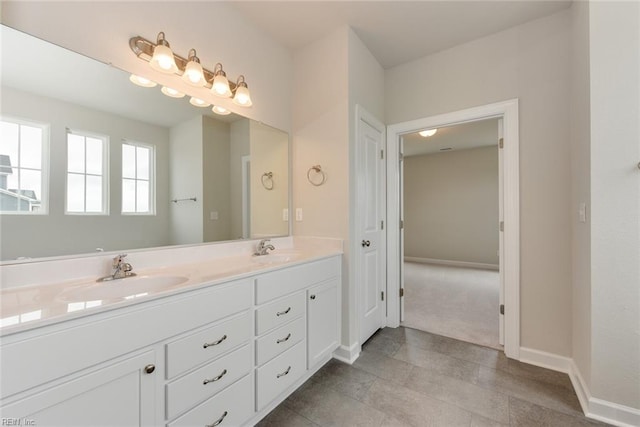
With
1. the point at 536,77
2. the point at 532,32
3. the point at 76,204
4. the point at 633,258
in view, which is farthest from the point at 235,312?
the point at 532,32

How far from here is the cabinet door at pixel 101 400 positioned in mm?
737

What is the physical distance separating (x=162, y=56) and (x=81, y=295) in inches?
49.7

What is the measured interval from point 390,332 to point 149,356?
2.18 meters

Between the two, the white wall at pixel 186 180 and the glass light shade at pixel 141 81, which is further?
the white wall at pixel 186 180

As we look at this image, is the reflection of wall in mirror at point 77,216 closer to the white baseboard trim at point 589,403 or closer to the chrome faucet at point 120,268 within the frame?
the chrome faucet at point 120,268

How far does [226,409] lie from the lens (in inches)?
47.6

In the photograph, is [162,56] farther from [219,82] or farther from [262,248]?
[262,248]

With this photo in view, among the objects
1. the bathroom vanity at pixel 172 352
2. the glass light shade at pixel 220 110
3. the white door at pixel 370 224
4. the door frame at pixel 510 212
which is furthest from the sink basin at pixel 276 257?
the door frame at pixel 510 212

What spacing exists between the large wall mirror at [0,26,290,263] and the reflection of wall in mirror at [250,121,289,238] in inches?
3.7

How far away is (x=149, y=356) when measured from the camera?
956mm

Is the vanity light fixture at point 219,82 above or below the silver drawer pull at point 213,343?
above

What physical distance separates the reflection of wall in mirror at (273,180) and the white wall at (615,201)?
2084mm

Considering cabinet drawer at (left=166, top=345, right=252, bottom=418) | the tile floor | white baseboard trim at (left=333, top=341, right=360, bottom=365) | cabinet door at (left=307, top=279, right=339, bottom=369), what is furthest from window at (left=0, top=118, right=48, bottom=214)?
white baseboard trim at (left=333, top=341, right=360, bottom=365)

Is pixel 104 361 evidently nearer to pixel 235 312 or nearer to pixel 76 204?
pixel 235 312
